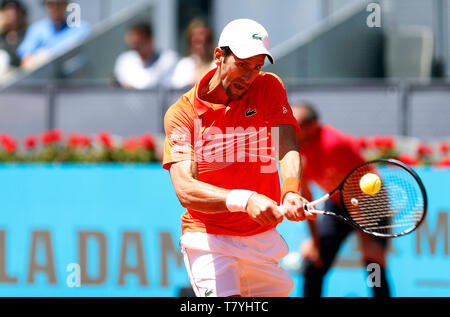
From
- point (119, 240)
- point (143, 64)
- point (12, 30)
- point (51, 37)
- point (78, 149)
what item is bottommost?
point (119, 240)

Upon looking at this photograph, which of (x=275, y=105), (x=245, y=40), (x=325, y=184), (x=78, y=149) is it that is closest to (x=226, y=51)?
(x=245, y=40)

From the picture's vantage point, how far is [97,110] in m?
8.10

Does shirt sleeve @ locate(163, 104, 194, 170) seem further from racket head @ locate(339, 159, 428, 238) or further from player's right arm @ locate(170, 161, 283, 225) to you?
racket head @ locate(339, 159, 428, 238)

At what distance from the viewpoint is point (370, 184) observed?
160 inches

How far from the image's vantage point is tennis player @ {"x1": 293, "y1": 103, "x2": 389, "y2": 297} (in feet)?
20.4

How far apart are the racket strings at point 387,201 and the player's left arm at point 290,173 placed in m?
0.36

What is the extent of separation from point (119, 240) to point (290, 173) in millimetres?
2889

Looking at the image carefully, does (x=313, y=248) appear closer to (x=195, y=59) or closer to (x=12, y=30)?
(x=195, y=59)

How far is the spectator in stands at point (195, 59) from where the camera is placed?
7676mm

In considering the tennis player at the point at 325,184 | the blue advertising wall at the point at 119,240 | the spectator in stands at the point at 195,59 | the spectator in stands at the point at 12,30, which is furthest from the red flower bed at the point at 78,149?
the spectator in stands at the point at 12,30

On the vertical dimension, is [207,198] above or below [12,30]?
below

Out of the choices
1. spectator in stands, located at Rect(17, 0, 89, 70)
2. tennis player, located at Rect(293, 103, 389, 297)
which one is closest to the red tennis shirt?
tennis player, located at Rect(293, 103, 389, 297)
